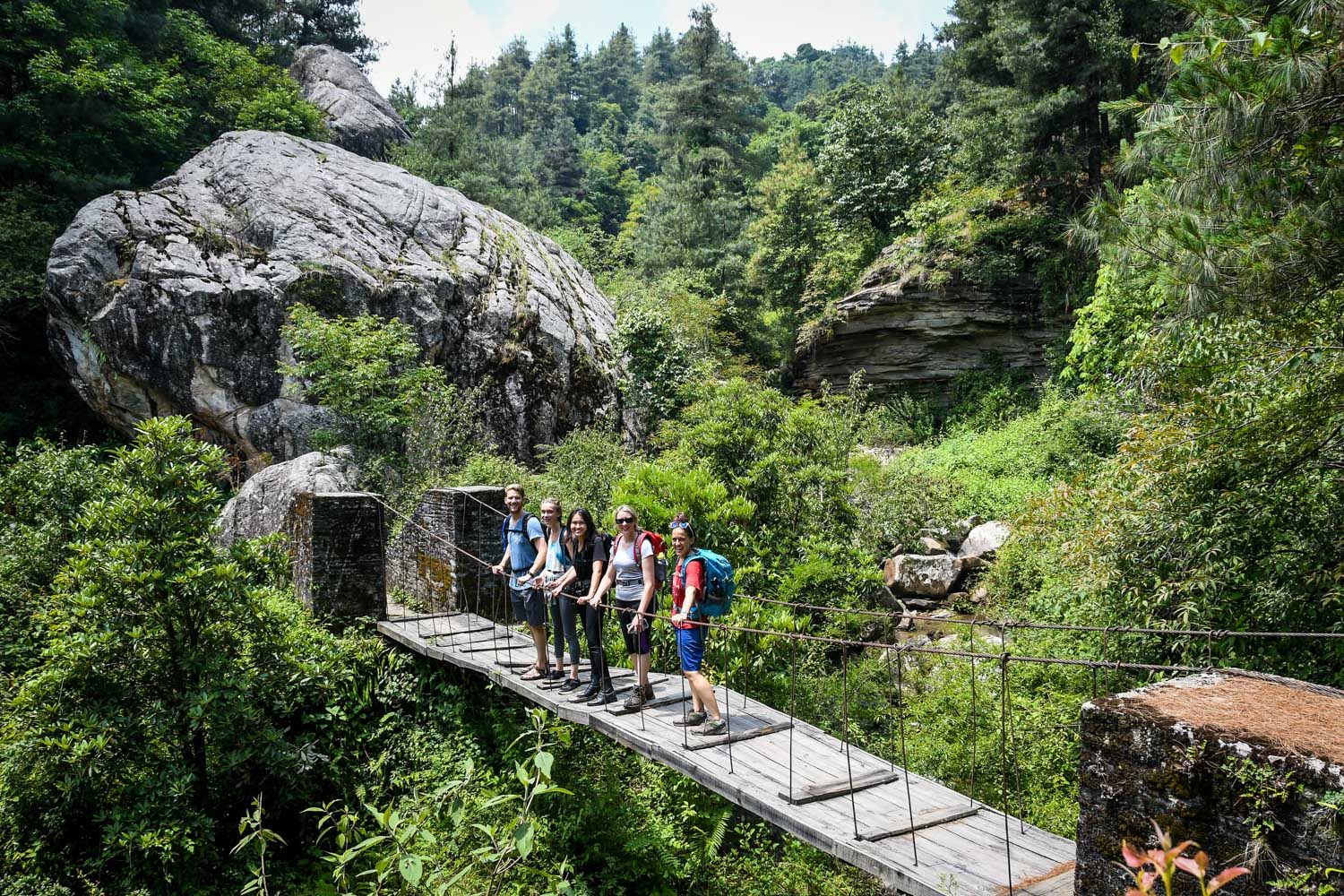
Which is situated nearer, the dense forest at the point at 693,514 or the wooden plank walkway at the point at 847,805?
the wooden plank walkway at the point at 847,805

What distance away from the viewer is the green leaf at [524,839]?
145cm

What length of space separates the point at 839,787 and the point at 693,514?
4.06 m

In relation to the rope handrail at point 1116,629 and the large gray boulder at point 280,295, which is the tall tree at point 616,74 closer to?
the large gray boulder at point 280,295

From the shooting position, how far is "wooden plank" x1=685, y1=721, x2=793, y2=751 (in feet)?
16.2

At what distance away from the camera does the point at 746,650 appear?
7.49 m

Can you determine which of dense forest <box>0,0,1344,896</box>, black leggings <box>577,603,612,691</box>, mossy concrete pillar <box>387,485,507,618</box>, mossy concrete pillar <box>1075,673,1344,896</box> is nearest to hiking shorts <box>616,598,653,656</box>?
black leggings <box>577,603,612,691</box>

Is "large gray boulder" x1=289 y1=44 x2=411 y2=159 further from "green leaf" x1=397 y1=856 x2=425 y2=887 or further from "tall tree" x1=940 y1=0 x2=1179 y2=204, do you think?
"green leaf" x1=397 y1=856 x2=425 y2=887

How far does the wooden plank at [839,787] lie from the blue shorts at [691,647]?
1.03 m

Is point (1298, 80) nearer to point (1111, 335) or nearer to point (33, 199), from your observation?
point (1111, 335)

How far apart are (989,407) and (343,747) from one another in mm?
14497

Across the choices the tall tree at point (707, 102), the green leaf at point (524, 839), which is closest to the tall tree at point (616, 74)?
the tall tree at point (707, 102)

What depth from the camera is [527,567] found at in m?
6.48

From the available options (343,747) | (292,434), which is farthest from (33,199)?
(343,747)

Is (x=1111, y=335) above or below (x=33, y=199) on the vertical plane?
below
